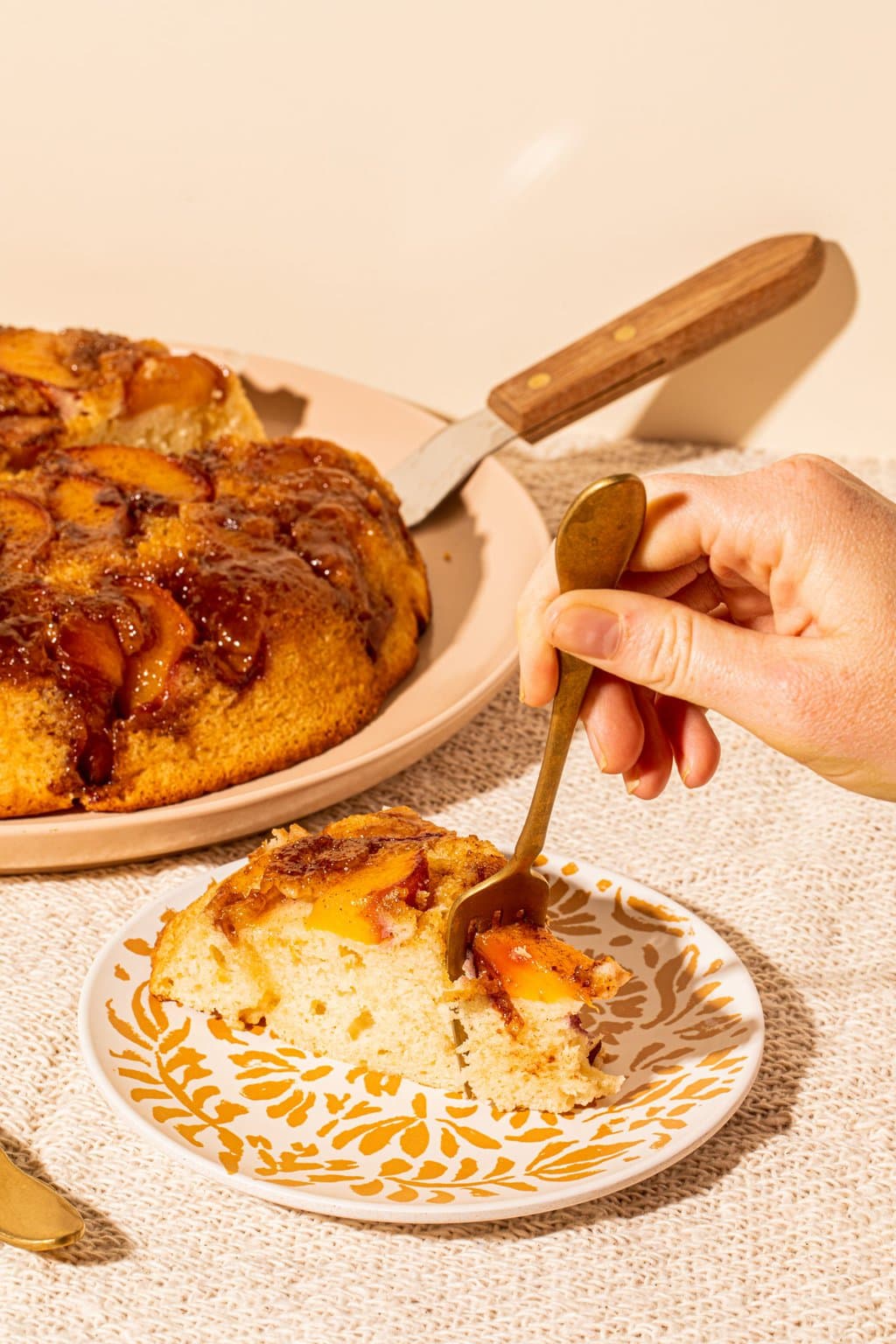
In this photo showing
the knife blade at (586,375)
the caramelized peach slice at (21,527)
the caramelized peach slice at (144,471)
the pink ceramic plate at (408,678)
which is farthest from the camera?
the knife blade at (586,375)

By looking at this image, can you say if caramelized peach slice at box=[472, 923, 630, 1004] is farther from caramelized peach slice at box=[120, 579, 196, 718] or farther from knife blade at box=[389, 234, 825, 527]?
knife blade at box=[389, 234, 825, 527]

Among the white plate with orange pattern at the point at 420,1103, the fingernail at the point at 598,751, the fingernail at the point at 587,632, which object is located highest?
the fingernail at the point at 587,632

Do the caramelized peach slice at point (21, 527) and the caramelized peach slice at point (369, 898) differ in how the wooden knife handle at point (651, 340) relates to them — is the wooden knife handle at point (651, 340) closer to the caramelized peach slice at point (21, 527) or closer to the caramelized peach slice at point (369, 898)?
the caramelized peach slice at point (21, 527)

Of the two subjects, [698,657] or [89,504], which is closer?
[698,657]

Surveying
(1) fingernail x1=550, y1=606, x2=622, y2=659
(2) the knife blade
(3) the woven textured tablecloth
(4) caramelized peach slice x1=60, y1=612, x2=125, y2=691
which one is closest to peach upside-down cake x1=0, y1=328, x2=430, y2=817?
(4) caramelized peach slice x1=60, y1=612, x2=125, y2=691

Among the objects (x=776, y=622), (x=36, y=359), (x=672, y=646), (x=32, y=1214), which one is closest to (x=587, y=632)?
(x=672, y=646)

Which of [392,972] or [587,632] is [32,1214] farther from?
[587,632]

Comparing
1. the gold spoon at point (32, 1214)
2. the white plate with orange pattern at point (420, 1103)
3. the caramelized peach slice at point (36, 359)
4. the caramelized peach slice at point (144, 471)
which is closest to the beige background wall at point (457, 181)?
the caramelized peach slice at point (36, 359)
